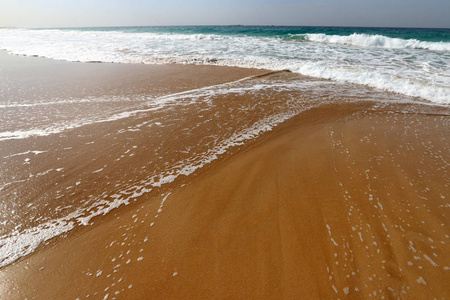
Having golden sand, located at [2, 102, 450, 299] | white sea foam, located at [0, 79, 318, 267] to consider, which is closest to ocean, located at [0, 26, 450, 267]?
white sea foam, located at [0, 79, 318, 267]

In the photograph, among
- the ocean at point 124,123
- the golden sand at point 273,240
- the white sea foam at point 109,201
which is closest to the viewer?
the golden sand at point 273,240

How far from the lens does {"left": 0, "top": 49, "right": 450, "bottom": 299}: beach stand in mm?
1857

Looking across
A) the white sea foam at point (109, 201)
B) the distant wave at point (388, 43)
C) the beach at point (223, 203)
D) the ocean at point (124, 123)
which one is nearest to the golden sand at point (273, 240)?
the beach at point (223, 203)

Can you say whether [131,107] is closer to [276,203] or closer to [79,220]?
[79,220]

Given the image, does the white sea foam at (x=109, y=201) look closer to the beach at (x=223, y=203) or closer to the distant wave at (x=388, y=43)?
the beach at (x=223, y=203)

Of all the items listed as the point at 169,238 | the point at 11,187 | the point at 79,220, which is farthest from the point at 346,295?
the point at 11,187

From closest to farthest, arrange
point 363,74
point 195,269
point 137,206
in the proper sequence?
point 195,269 → point 137,206 → point 363,74

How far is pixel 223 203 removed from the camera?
2.69 meters

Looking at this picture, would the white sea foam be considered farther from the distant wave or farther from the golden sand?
the distant wave

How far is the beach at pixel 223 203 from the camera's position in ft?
6.09

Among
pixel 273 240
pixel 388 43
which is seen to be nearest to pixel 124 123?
pixel 273 240

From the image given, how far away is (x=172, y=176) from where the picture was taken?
3.16m

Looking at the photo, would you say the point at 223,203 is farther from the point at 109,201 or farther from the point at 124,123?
the point at 124,123

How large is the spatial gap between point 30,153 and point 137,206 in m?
2.34
